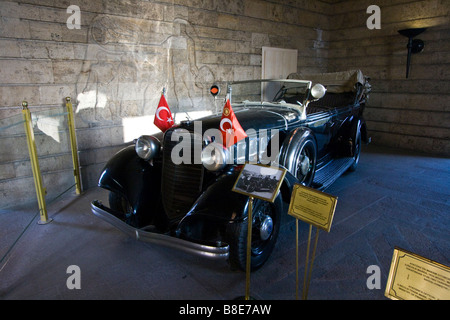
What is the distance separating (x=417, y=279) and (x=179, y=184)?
180 centimetres

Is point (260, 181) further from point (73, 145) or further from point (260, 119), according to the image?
point (73, 145)

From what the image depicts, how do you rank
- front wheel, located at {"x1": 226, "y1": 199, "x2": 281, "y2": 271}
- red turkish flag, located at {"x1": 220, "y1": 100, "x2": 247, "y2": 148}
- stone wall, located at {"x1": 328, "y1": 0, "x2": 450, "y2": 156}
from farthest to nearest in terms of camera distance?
1. stone wall, located at {"x1": 328, "y1": 0, "x2": 450, "y2": 156}
2. red turkish flag, located at {"x1": 220, "y1": 100, "x2": 247, "y2": 148}
3. front wheel, located at {"x1": 226, "y1": 199, "x2": 281, "y2": 271}

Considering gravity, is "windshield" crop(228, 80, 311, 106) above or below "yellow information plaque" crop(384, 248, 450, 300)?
above

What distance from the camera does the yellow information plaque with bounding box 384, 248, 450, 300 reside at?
3.84 ft

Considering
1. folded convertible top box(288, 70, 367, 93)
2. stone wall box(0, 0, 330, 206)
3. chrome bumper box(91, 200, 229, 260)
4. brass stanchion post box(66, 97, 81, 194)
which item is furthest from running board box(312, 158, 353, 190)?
brass stanchion post box(66, 97, 81, 194)

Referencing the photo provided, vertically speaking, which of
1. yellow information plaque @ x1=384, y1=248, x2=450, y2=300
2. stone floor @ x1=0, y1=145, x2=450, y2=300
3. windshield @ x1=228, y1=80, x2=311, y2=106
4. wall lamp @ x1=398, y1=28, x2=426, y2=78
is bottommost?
stone floor @ x1=0, y1=145, x2=450, y2=300

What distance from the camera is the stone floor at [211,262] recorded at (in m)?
2.12

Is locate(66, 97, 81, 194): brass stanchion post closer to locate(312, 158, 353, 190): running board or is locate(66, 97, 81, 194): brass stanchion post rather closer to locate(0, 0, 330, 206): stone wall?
locate(0, 0, 330, 206): stone wall

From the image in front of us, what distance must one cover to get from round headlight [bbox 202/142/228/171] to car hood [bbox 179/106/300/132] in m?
0.41

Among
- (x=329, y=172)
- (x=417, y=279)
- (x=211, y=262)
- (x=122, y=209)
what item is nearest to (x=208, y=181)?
(x=211, y=262)

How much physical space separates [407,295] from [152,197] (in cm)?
202

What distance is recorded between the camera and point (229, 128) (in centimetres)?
246

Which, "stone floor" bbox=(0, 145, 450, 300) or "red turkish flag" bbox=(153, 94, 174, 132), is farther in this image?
"red turkish flag" bbox=(153, 94, 174, 132)
